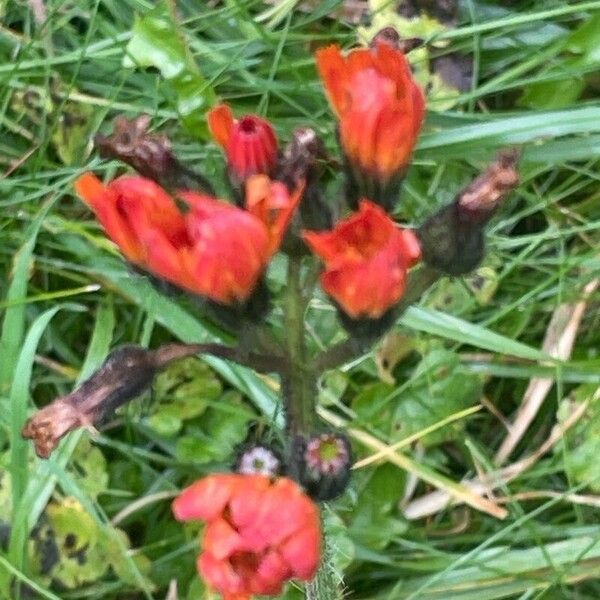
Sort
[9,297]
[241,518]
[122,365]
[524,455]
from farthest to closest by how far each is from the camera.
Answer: [524,455], [9,297], [122,365], [241,518]

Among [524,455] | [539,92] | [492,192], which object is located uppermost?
[492,192]

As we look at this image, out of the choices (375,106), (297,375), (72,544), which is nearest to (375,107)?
(375,106)

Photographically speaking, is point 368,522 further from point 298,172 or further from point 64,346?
point 298,172

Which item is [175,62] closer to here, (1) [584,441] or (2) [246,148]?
(2) [246,148]

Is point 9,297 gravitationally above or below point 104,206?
below

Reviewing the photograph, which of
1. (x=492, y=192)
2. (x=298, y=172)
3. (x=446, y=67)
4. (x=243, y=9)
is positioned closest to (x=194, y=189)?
(x=298, y=172)

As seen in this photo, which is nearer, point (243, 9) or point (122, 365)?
point (122, 365)
